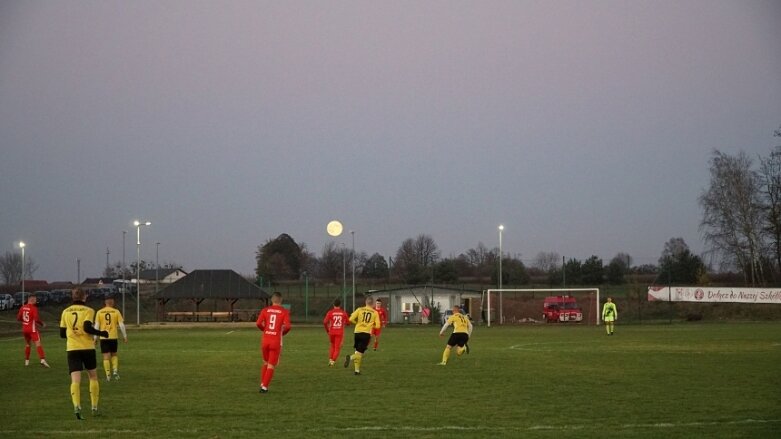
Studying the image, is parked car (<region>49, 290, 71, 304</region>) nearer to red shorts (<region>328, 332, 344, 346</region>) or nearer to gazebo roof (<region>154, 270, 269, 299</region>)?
gazebo roof (<region>154, 270, 269, 299</region>)

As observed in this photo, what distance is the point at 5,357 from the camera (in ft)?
102

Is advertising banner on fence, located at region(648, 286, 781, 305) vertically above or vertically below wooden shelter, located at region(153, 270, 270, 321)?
below

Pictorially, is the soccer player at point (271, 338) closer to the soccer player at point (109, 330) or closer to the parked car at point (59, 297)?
the soccer player at point (109, 330)

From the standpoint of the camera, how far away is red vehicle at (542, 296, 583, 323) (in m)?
67.4

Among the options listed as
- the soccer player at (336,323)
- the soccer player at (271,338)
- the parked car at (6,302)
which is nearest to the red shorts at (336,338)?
the soccer player at (336,323)

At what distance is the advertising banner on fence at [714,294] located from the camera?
6744 centimetres

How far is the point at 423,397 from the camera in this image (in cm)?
1712

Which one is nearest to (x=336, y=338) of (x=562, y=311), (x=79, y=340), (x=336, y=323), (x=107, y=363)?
(x=336, y=323)

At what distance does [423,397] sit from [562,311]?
52.2 metres

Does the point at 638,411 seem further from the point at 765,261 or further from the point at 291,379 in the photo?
the point at 765,261

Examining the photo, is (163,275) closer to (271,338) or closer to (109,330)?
(109,330)

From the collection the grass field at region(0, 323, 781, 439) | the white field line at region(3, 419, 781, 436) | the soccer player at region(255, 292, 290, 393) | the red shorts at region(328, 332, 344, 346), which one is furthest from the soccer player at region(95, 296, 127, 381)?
the white field line at region(3, 419, 781, 436)

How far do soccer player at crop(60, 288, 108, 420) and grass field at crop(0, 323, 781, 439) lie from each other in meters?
0.55

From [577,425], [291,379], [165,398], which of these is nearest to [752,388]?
[577,425]
